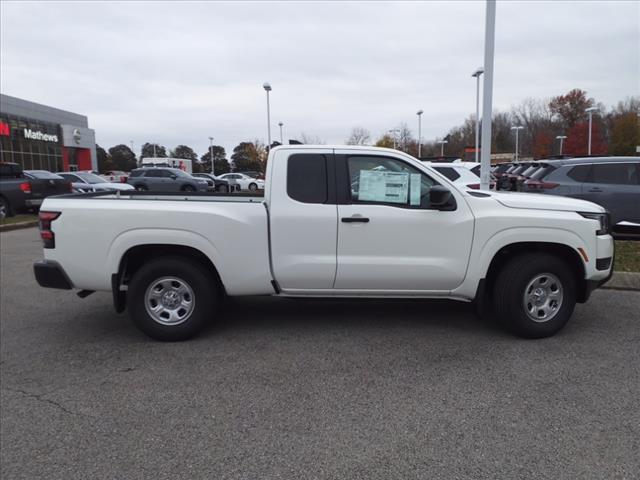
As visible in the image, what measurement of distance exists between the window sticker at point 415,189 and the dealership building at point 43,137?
1953 inches

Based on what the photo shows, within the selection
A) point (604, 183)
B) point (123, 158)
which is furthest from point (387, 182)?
point (123, 158)

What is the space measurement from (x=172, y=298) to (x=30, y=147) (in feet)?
176

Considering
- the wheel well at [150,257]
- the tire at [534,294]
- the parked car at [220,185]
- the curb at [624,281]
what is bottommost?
the curb at [624,281]

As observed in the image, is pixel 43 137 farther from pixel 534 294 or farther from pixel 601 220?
pixel 601 220

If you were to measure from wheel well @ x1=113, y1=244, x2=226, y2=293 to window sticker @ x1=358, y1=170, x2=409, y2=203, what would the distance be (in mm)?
1636

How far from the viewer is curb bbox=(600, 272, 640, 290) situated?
666 cm

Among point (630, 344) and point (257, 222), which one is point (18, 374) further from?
point (630, 344)

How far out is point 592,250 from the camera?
15.9ft

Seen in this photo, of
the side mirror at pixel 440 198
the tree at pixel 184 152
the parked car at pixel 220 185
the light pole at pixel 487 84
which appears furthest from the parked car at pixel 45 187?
the tree at pixel 184 152

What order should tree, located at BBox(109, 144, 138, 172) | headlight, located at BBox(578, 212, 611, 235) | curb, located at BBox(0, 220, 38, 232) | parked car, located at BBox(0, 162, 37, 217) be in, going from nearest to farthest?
1. headlight, located at BBox(578, 212, 611, 235)
2. curb, located at BBox(0, 220, 38, 232)
3. parked car, located at BBox(0, 162, 37, 217)
4. tree, located at BBox(109, 144, 138, 172)

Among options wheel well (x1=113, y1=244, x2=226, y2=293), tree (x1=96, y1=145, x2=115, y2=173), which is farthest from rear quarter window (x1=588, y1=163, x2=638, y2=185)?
tree (x1=96, y1=145, x2=115, y2=173)

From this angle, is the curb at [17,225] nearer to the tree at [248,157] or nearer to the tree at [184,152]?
the tree at [248,157]

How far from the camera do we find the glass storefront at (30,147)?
4638 centimetres

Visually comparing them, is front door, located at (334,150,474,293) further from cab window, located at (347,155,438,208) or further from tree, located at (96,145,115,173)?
tree, located at (96,145,115,173)
